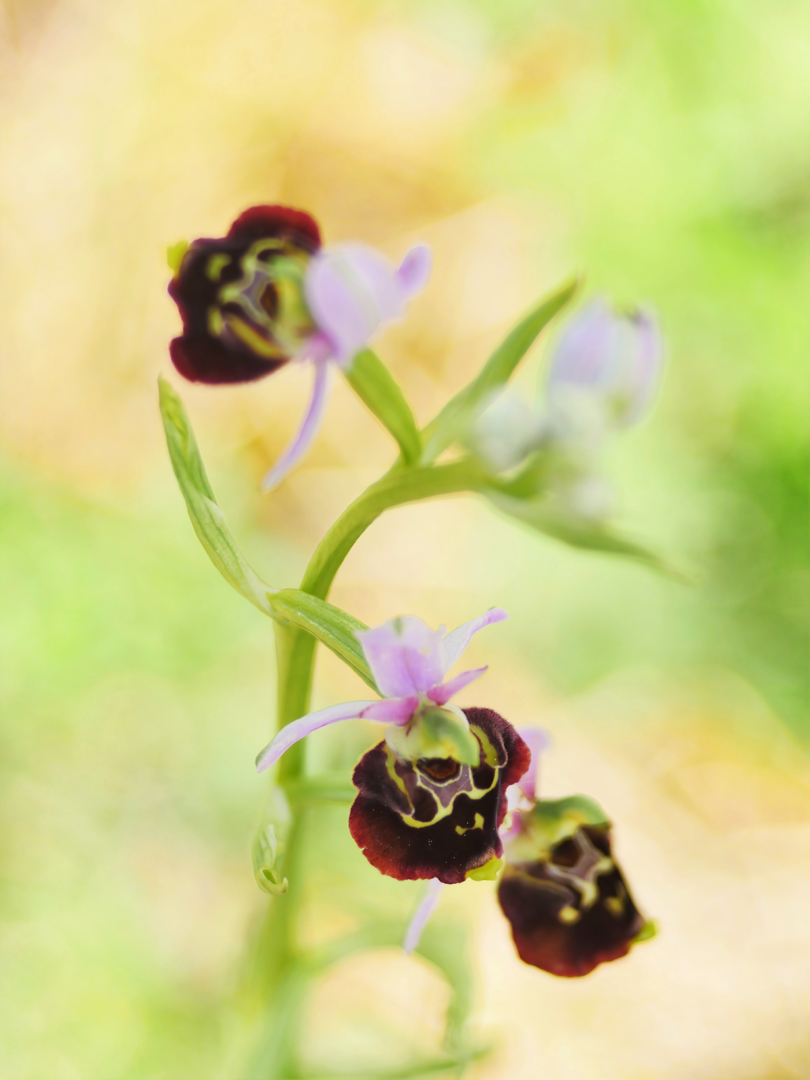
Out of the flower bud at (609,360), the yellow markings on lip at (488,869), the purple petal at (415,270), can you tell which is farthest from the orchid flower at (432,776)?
the purple petal at (415,270)

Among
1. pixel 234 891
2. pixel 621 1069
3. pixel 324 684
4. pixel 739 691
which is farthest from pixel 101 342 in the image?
pixel 621 1069

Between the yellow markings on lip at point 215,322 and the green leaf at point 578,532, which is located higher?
the yellow markings on lip at point 215,322

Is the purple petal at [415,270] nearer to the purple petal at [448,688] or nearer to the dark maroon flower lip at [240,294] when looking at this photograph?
the dark maroon flower lip at [240,294]

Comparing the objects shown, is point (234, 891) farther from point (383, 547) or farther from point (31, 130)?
point (31, 130)

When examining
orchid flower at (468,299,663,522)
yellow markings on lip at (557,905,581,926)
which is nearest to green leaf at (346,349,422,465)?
orchid flower at (468,299,663,522)

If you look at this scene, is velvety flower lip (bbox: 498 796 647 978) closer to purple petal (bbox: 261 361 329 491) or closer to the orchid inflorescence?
the orchid inflorescence

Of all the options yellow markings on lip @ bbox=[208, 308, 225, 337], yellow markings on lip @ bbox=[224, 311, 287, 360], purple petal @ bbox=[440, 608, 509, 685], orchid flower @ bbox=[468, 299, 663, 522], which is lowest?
purple petal @ bbox=[440, 608, 509, 685]
